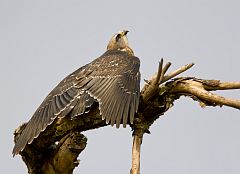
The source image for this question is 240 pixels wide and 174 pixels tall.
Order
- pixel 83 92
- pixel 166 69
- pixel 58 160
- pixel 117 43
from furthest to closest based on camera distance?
pixel 117 43, pixel 83 92, pixel 58 160, pixel 166 69

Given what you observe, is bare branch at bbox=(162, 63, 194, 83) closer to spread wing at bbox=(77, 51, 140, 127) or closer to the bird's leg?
spread wing at bbox=(77, 51, 140, 127)

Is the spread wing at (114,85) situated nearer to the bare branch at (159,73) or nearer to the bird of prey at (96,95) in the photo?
the bird of prey at (96,95)

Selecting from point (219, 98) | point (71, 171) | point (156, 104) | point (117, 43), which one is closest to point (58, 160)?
point (71, 171)

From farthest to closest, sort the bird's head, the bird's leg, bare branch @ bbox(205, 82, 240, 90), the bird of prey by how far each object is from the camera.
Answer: the bird's head, the bird of prey, bare branch @ bbox(205, 82, 240, 90), the bird's leg

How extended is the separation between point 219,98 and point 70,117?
6.24ft

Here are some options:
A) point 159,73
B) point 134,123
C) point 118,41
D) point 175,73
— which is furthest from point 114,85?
point 118,41

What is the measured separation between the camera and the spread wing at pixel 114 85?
691cm

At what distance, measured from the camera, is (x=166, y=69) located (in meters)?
6.58

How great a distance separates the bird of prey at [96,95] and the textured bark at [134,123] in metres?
0.13

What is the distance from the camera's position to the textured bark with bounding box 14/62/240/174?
678cm

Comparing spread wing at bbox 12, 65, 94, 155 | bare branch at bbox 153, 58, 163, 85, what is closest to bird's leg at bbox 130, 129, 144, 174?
bare branch at bbox 153, 58, 163, 85

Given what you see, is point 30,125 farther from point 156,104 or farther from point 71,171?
point 156,104

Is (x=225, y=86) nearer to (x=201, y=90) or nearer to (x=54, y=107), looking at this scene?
(x=201, y=90)

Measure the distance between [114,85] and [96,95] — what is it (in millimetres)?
399
